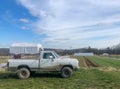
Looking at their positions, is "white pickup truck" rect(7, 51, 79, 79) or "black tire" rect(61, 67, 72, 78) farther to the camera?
"white pickup truck" rect(7, 51, 79, 79)

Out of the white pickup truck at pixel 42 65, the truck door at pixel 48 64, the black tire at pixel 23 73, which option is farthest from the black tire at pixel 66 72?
the black tire at pixel 23 73

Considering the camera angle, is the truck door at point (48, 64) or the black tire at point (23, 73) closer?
the black tire at point (23, 73)

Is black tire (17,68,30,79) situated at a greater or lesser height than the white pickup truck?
lesser

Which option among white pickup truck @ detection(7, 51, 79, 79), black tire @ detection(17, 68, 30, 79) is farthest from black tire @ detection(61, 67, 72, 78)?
black tire @ detection(17, 68, 30, 79)

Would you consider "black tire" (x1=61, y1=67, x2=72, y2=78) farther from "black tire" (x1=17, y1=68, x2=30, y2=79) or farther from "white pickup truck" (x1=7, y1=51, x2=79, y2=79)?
"black tire" (x1=17, y1=68, x2=30, y2=79)

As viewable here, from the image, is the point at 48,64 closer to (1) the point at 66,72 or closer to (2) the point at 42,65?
(2) the point at 42,65

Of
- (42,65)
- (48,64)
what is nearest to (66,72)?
(48,64)

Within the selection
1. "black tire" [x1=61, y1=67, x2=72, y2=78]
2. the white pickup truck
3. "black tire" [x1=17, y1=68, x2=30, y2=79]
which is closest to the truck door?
the white pickup truck

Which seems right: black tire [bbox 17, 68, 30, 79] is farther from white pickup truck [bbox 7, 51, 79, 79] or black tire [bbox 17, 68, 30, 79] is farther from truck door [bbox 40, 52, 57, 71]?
truck door [bbox 40, 52, 57, 71]

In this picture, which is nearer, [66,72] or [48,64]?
[66,72]

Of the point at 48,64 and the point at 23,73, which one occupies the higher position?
the point at 48,64

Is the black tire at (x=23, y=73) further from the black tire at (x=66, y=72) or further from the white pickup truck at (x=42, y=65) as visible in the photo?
the black tire at (x=66, y=72)

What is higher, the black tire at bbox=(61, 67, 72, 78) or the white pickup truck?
the white pickup truck

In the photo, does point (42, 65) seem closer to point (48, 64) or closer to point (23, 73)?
point (48, 64)
